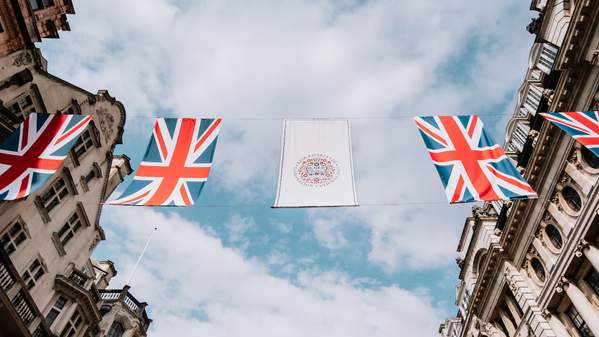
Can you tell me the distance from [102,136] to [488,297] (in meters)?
33.7

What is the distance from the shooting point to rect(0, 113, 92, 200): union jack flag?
14.9 metres

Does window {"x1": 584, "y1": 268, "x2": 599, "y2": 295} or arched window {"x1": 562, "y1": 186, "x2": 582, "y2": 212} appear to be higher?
arched window {"x1": 562, "y1": 186, "x2": 582, "y2": 212}

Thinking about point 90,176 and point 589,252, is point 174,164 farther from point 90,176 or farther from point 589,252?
point 589,252

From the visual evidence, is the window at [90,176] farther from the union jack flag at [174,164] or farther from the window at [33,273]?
the union jack flag at [174,164]

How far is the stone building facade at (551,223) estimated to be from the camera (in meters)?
20.8

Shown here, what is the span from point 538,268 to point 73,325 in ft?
105

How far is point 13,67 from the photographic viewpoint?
2223 cm

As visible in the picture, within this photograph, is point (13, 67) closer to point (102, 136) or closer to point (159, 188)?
point (102, 136)

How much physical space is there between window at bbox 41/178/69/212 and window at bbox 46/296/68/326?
622 cm

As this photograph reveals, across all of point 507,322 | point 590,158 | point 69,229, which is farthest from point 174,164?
point 507,322

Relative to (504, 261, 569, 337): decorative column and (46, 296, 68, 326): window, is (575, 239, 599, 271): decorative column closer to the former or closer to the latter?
(504, 261, 569, 337): decorative column

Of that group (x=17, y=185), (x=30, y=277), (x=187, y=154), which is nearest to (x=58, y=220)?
(x=30, y=277)

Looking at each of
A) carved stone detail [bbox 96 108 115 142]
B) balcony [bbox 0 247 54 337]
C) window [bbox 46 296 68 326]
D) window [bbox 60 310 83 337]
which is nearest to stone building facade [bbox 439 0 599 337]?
balcony [bbox 0 247 54 337]

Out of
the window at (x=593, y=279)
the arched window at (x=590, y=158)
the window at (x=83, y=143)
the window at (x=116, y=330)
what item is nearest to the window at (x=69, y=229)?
the window at (x=83, y=143)
